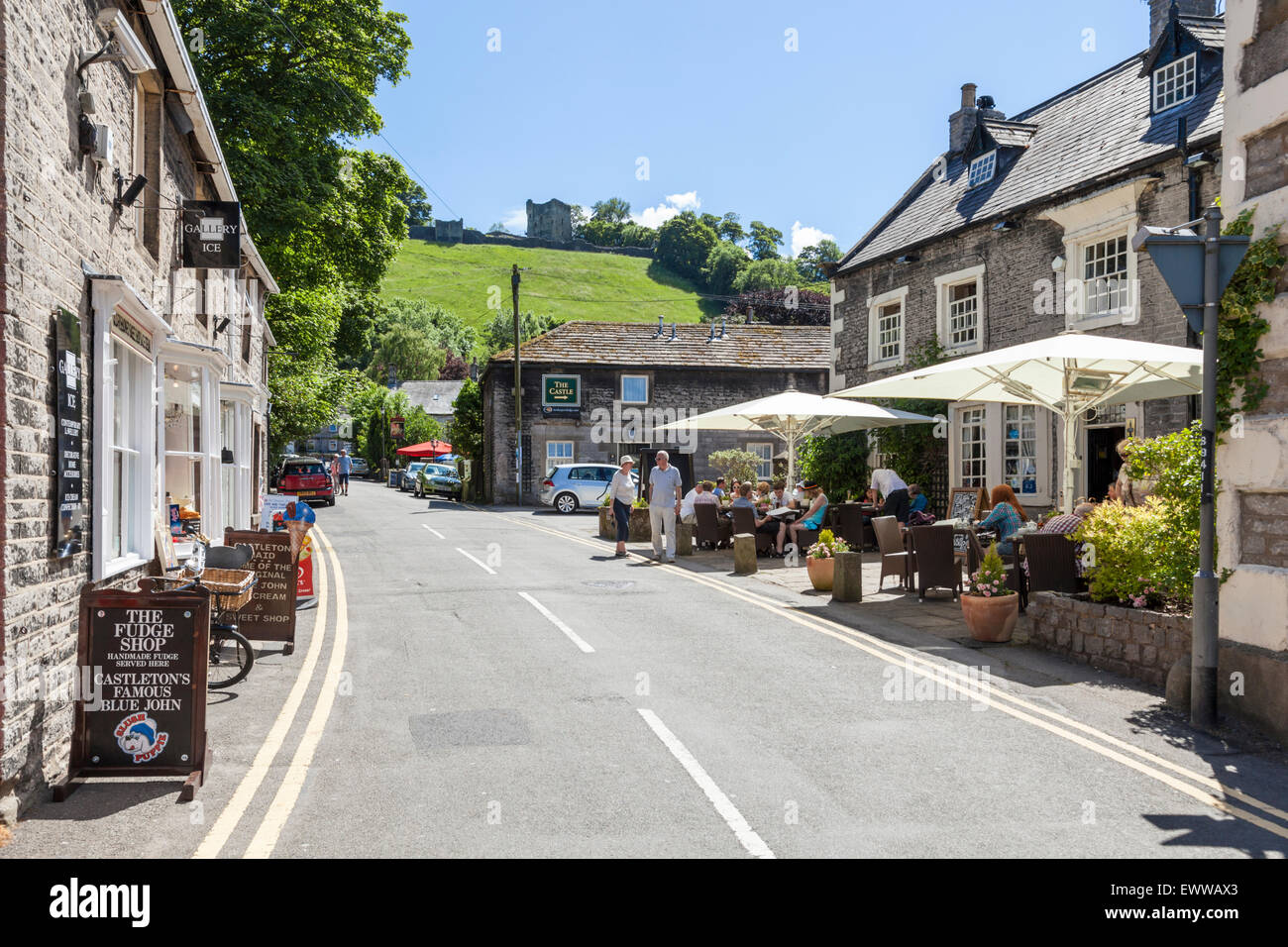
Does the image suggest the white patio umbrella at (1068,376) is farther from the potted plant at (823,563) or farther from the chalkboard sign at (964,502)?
the chalkboard sign at (964,502)

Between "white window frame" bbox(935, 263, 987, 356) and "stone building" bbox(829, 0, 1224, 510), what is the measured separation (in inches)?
1.2

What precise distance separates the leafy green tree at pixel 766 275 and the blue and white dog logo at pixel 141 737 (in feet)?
329

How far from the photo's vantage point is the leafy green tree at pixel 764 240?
125 m

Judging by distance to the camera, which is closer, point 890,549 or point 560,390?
point 890,549

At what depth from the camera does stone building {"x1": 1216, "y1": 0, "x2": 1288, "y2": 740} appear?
22.2 feet

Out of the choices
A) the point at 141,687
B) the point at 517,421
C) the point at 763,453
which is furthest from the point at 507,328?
the point at 141,687

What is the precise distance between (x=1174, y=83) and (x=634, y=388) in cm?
2418

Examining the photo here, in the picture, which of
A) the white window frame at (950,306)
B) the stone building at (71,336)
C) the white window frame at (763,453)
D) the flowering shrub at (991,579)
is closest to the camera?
the stone building at (71,336)

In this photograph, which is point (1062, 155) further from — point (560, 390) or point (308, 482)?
point (308, 482)

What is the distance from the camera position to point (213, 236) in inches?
434

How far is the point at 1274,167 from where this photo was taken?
274 inches

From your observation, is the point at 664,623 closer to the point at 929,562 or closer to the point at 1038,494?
the point at 929,562

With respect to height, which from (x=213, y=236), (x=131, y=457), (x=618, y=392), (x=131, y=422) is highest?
(x=618, y=392)

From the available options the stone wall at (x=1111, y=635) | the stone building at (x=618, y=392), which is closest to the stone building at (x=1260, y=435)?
the stone wall at (x=1111, y=635)
